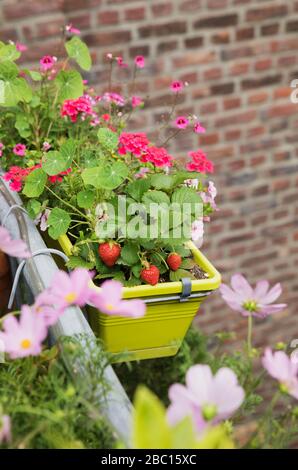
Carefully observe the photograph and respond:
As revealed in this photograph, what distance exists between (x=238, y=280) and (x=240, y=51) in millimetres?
1615

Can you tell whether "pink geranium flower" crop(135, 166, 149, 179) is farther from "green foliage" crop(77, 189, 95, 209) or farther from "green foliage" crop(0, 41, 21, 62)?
"green foliage" crop(0, 41, 21, 62)

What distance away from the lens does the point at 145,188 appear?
3.41ft

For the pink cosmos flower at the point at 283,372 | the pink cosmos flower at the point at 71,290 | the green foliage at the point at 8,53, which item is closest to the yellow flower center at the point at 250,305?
the pink cosmos flower at the point at 283,372

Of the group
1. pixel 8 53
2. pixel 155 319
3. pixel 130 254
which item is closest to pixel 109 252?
pixel 130 254

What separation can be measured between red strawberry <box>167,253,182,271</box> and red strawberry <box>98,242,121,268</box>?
9cm

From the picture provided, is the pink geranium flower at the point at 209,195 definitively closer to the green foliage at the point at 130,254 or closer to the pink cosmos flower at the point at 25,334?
the green foliage at the point at 130,254

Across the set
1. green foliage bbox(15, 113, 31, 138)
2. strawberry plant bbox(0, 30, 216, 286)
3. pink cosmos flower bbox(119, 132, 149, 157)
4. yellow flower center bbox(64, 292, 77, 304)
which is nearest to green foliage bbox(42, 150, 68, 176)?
strawberry plant bbox(0, 30, 216, 286)

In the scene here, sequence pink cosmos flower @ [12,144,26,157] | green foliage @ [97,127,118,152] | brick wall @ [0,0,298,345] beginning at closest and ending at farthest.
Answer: green foliage @ [97,127,118,152], pink cosmos flower @ [12,144,26,157], brick wall @ [0,0,298,345]

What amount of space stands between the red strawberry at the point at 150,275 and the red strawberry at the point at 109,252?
→ 54mm

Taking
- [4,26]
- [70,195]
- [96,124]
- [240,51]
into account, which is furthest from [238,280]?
[240,51]

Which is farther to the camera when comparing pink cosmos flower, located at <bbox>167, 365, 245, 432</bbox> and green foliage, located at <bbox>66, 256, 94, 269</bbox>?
green foliage, located at <bbox>66, 256, 94, 269</bbox>

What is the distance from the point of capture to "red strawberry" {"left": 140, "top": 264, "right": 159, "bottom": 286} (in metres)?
0.97

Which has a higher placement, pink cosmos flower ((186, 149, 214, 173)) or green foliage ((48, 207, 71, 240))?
pink cosmos flower ((186, 149, 214, 173))

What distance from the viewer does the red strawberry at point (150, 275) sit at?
0.97 metres
